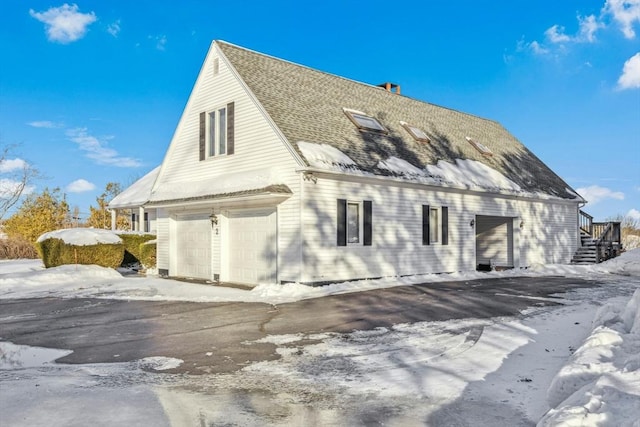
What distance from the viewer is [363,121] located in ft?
60.0

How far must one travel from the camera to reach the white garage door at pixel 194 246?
1748 centimetres

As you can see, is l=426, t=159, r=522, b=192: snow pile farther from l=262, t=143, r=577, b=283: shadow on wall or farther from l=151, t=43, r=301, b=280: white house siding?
l=151, t=43, r=301, b=280: white house siding

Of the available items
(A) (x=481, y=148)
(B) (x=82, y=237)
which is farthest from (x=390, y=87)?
(B) (x=82, y=237)

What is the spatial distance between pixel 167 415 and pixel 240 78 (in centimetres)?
1329

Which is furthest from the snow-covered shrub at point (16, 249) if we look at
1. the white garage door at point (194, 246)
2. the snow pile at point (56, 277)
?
the white garage door at point (194, 246)

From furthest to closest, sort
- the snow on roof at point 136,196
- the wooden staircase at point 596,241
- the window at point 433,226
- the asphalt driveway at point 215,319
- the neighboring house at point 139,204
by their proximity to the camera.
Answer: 1. the snow on roof at point 136,196
2. the neighboring house at point 139,204
3. the wooden staircase at point 596,241
4. the window at point 433,226
5. the asphalt driveway at point 215,319

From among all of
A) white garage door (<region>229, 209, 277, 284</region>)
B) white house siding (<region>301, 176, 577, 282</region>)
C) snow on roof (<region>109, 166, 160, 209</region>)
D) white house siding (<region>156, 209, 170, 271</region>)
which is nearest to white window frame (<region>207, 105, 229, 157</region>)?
white garage door (<region>229, 209, 277, 284</region>)

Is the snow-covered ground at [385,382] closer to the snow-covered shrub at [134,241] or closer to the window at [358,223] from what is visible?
the window at [358,223]

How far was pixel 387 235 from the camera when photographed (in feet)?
53.9

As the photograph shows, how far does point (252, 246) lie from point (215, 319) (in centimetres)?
600

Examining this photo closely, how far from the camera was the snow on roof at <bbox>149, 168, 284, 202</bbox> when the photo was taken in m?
14.9

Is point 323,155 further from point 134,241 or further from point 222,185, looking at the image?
point 134,241

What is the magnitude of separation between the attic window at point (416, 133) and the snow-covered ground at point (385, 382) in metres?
11.7

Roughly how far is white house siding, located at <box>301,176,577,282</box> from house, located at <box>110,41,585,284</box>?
4 centimetres
